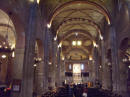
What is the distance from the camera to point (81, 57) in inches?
1670

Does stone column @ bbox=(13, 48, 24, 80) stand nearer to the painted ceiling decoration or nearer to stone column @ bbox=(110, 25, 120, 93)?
the painted ceiling decoration

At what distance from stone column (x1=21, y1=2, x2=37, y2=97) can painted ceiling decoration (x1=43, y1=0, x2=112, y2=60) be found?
676cm

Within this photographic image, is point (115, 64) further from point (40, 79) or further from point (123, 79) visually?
point (40, 79)

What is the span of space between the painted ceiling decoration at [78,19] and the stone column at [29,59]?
6.76 meters

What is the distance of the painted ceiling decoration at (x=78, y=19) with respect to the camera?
17344mm

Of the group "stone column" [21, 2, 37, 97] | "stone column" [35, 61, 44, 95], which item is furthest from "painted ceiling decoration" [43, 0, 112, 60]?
"stone column" [21, 2, 37, 97]

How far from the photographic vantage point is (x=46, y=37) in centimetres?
1608

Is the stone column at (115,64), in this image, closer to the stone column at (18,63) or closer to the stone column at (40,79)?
the stone column at (40,79)

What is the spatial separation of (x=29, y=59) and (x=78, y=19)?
15.9 meters

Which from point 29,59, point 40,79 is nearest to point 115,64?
point 40,79

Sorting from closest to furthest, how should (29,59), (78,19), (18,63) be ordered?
(18,63), (29,59), (78,19)

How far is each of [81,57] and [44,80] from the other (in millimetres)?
28862

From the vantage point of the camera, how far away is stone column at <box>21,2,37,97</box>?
30.6ft

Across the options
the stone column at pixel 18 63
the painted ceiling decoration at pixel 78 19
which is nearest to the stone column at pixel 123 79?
the painted ceiling decoration at pixel 78 19
